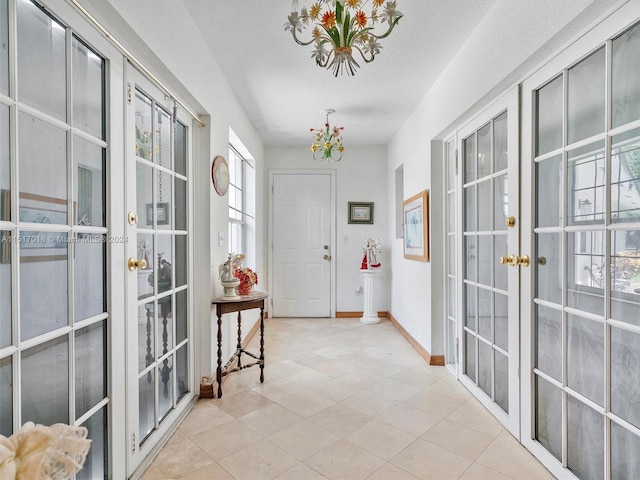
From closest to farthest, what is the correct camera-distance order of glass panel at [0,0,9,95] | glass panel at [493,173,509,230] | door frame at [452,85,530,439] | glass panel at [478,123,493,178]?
glass panel at [0,0,9,95], door frame at [452,85,530,439], glass panel at [493,173,509,230], glass panel at [478,123,493,178]

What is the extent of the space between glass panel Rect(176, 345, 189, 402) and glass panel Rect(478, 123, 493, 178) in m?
2.29

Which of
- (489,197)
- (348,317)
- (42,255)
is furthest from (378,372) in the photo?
(42,255)

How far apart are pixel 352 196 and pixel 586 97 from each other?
3.69 m

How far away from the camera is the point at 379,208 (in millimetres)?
5156

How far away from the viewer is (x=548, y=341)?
5.82 ft

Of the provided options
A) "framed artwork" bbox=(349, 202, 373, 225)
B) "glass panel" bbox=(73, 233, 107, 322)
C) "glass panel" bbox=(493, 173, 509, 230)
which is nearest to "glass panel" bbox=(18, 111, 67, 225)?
"glass panel" bbox=(73, 233, 107, 322)

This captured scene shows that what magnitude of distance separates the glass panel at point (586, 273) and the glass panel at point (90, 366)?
1979 mm

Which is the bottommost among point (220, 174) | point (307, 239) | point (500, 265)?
point (500, 265)

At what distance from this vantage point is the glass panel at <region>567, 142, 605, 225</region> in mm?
1435

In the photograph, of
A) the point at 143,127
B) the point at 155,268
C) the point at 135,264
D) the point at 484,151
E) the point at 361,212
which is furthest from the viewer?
the point at 361,212

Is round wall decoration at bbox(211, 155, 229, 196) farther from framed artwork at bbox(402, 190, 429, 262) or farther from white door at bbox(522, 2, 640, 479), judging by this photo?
white door at bbox(522, 2, 640, 479)

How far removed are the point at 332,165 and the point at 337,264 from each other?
4.57 feet

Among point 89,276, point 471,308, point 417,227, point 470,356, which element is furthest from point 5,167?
point 417,227

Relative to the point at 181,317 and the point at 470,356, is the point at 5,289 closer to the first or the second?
the point at 181,317
